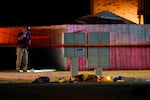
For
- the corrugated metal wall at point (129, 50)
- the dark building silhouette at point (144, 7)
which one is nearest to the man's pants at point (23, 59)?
the corrugated metal wall at point (129, 50)

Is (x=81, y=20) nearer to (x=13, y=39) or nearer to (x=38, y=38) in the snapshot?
(x=38, y=38)

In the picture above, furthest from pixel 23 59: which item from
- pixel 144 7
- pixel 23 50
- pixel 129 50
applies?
pixel 144 7

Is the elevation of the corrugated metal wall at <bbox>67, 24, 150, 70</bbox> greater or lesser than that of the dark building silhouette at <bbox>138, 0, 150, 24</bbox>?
lesser

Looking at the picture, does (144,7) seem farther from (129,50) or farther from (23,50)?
(23,50)

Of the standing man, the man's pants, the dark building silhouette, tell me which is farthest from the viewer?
the dark building silhouette

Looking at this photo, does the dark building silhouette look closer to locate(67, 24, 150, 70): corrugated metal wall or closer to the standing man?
locate(67, 24, 150, 70): corrugated metal wall

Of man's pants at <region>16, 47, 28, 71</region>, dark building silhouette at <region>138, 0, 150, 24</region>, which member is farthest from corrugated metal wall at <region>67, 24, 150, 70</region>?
dark building silhouette at <region>138, 0, 150, 24</region>

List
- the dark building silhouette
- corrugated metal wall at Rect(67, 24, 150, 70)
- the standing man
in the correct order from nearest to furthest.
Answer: the standing man < corrugated metal wall at Rect(67, 24, 150, 70) < the dark building silhouette

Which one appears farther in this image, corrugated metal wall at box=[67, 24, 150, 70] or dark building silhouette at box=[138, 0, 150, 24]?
dark building silhouette at box=[138, 0, 150, 24]

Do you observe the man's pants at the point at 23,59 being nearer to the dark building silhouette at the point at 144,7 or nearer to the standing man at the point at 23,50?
the standing man at the point at 23,50

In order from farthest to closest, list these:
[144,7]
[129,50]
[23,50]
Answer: [144,7] < [129,50] < [23,50]

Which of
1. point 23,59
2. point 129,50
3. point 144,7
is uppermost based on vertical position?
point 144,7

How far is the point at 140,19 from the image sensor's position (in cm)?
1770

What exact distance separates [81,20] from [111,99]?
7496mm
